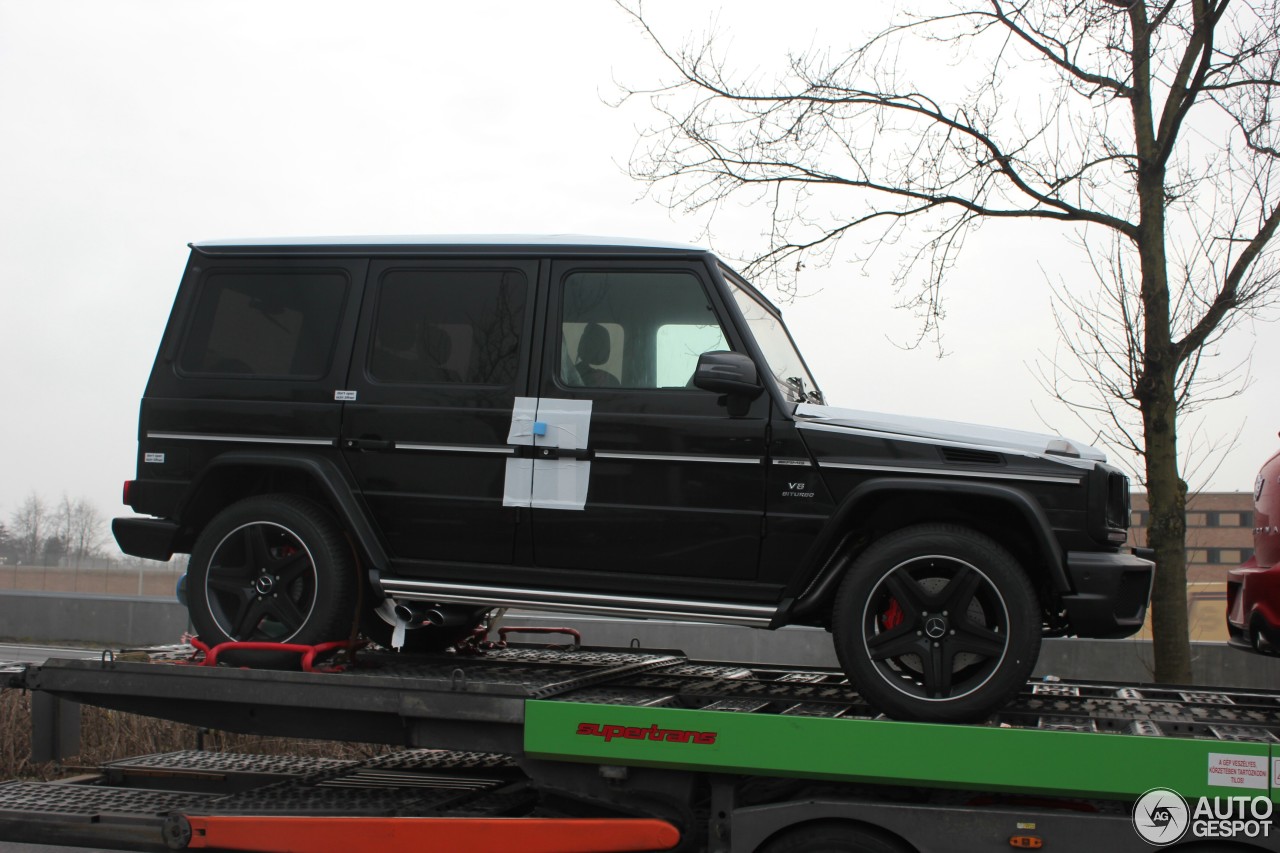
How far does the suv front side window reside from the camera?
202 inches

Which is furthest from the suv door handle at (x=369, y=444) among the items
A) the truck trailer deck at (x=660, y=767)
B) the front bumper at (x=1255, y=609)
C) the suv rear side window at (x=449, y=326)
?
the front bumper at (x=1255, y=609)

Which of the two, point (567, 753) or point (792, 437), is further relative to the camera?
point (792, 437)

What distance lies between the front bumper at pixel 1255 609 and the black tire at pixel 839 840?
1.99 m

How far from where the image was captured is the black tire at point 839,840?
429 cm

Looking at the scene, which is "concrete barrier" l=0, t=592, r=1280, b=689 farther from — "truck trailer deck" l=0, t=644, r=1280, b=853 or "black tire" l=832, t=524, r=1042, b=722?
"black tire" l=832, t=524, r=1042, b=722

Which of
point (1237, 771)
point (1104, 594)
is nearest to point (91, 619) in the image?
point (1104, 594)

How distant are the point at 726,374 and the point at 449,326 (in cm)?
142

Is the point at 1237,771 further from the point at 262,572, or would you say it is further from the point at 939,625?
Answer: the point at 262,572

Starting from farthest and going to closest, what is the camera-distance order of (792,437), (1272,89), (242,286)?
(1272,89)
(242,286)
(792,437)

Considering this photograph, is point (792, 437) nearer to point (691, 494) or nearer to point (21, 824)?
point (691, 494)

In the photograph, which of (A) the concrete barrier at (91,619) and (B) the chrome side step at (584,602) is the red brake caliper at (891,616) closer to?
(B) the chrome side step at (584,602)

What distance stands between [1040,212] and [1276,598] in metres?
3.96

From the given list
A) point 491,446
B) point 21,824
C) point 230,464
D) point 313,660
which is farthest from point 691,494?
point 21,824

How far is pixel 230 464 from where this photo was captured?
537cm
